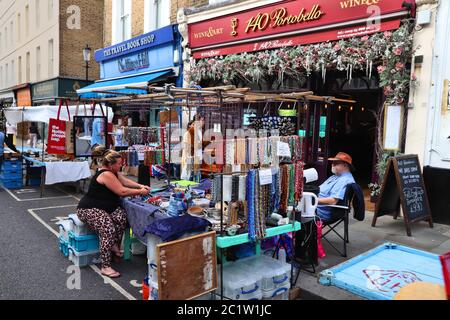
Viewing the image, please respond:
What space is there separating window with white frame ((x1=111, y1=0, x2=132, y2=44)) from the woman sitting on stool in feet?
40.5

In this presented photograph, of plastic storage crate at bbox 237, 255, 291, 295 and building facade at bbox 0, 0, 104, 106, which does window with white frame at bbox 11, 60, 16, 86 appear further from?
plastic storage crate at bbox 237, 255, 291, 295

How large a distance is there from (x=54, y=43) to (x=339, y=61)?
18.5 metres

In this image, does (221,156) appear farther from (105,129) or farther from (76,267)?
(105,129)

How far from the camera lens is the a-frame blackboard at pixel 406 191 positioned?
6188 millimetres

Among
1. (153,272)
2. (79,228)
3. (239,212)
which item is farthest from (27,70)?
(153,272)

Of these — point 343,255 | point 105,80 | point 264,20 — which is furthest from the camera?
point 105,80

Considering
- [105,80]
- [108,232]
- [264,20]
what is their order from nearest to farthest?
[108,232] < [264,20] < [105,80]

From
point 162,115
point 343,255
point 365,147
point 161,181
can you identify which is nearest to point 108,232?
point 343,255

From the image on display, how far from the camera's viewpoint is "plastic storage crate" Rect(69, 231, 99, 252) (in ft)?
15.9

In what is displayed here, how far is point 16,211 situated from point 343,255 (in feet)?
21.2

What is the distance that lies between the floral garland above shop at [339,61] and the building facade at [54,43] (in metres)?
12.2

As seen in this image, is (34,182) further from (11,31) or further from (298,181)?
(11,31)

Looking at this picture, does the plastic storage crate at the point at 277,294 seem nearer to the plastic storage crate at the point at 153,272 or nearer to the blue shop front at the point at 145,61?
the plastic storage crate at the point at 153,272

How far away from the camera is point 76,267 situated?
16.0 feet
